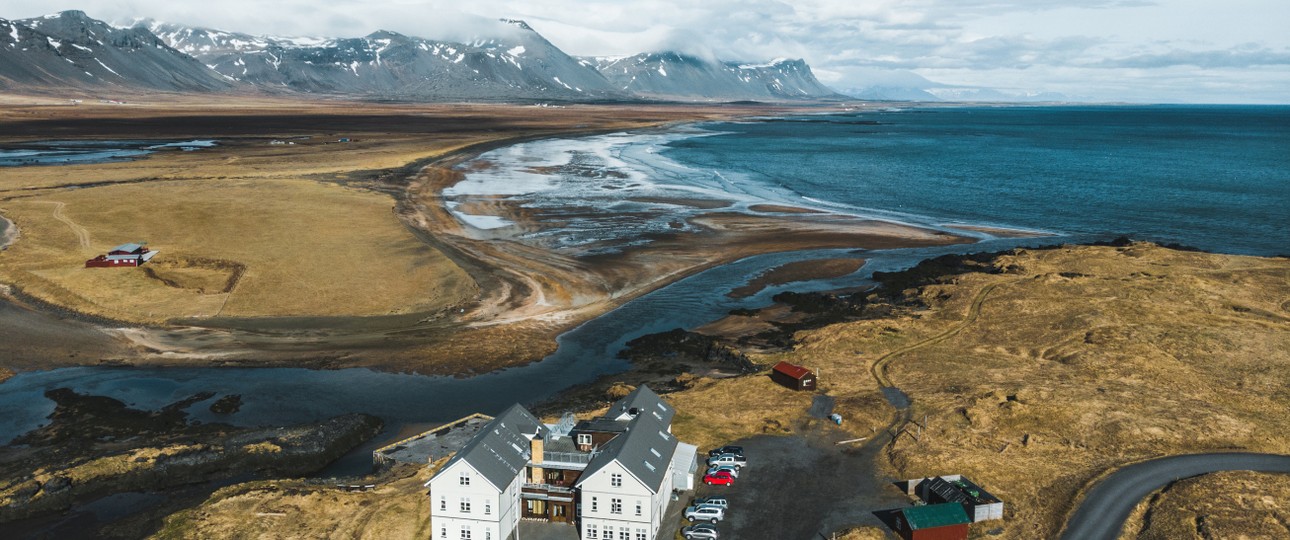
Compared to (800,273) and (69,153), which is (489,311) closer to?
(800,273)

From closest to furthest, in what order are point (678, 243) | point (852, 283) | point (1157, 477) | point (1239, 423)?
point (1157, 477) → point (1239, 423) → point (852, 283) → point (678, 243)

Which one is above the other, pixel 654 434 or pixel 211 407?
pixel 654 434

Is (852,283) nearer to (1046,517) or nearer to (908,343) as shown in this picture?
(908,343)

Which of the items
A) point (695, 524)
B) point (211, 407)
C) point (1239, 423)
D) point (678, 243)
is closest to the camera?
point (695, 524)

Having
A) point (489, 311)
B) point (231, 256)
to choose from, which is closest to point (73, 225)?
point (231, 256)

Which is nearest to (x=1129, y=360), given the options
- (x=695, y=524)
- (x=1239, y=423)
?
(x=1239, y=423)

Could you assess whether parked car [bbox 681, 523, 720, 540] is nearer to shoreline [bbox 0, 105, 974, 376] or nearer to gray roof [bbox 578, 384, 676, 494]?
gray roof [bbox 578, 384, 676, 494]
